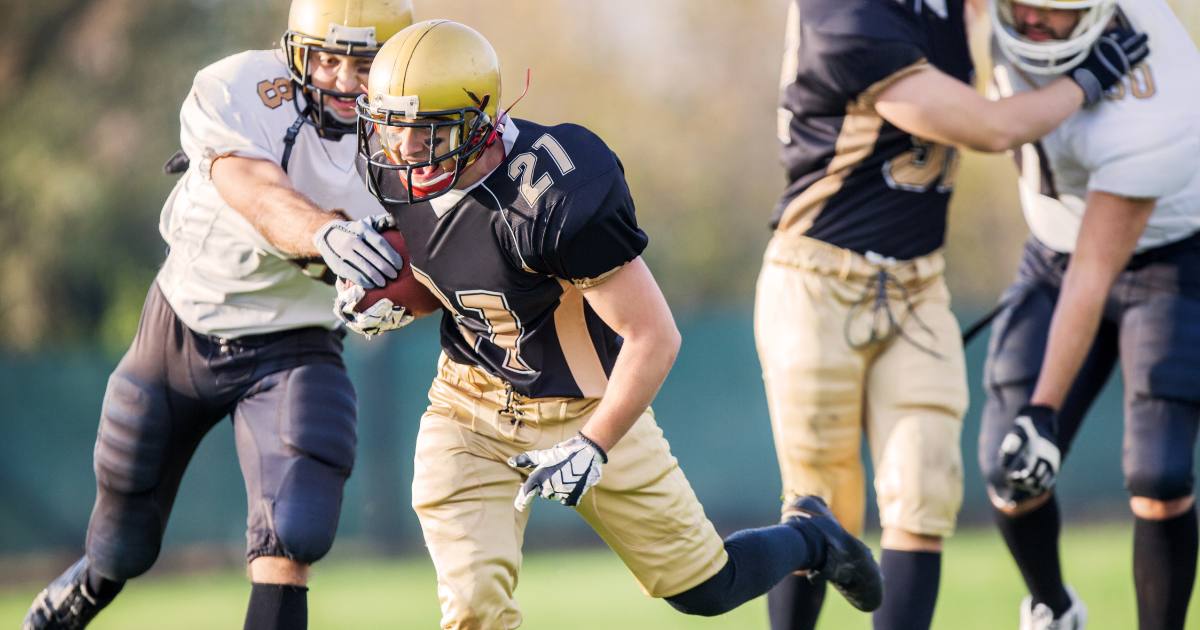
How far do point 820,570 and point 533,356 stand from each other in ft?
3.43

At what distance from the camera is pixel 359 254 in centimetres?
327

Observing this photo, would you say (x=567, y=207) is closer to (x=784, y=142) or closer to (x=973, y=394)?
(x=784, y=142)

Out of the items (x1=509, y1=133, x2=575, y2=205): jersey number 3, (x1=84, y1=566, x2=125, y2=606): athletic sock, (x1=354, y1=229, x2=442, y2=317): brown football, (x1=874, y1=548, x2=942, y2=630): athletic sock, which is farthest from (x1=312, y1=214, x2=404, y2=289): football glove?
(x1=874, y1=548, x2=942, y2=630): athletic sock

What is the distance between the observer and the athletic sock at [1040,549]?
14.4 ft

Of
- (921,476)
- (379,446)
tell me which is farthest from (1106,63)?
(379,446)

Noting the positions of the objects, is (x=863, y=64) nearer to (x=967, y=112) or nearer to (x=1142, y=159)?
(x=967, y=112)

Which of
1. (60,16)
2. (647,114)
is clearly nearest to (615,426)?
(60,16)

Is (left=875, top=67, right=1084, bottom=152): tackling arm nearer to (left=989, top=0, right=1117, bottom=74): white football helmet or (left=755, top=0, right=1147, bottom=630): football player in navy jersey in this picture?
(left=755, top=0, right=1147, bottom=630): football player in navy jersey

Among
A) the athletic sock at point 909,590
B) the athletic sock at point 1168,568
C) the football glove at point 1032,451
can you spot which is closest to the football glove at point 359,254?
the athletic sock at point 909,590

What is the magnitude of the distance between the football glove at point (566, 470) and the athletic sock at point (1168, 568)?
1898 millimetres

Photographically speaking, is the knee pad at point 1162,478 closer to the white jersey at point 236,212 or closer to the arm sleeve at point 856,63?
the arm sleeve at point 856,63

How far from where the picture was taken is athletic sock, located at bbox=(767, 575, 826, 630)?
161 inches

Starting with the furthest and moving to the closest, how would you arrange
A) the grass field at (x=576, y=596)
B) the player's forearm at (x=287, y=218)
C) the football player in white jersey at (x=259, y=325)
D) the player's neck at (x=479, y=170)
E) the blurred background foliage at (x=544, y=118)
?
1. the blurred background foliage at (x=544, y=118)
2. the grass field at (x=576, y=596)
3. the football player in white jersey at (x=259, y=325)
4. the player's forearm at (x=287, y=218)
5. the player's neck at (x=479, y=170)

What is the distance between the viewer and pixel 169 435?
13.0 feet
